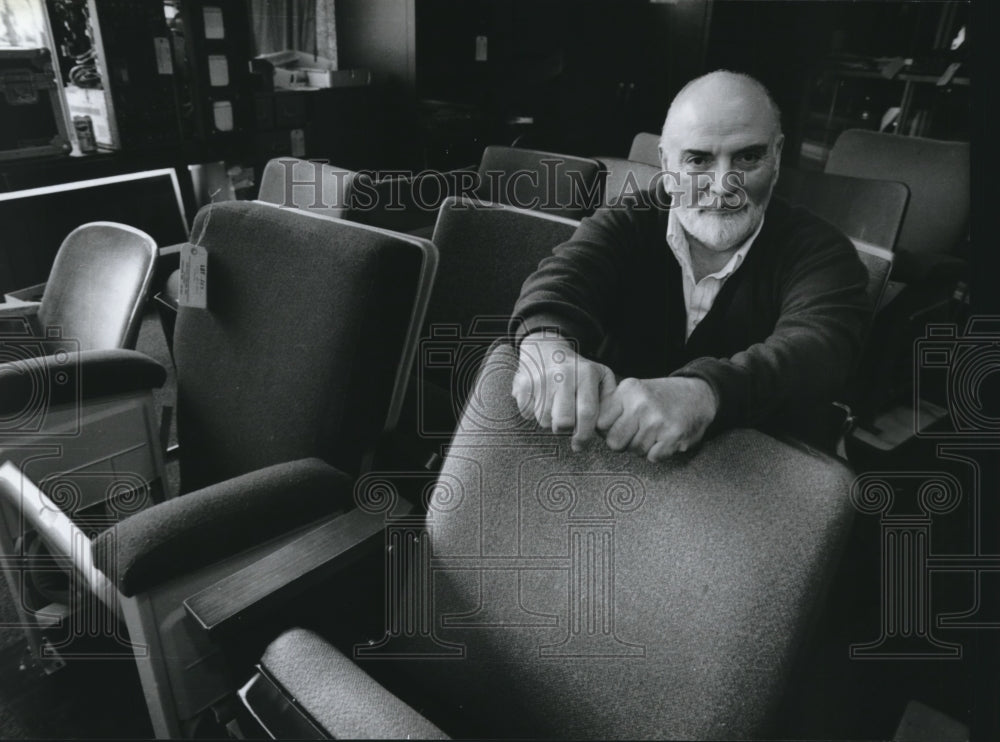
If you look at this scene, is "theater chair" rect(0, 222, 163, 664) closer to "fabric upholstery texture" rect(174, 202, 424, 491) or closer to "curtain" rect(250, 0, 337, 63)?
"fabric upholstery texture" rect(174, 202, 424, 491)

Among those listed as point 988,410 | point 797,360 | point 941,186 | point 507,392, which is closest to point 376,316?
point 507,392

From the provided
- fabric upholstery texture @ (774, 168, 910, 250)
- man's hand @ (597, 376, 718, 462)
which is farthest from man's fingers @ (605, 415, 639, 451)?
fabric upholstery texture @ (774, 168, 910, 250)

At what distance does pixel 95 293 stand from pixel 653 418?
139 centimetres

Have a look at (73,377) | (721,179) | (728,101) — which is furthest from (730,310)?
(73,377)

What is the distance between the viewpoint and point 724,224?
122 cm

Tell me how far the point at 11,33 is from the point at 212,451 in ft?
9.53

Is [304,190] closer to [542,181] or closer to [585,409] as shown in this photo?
[542,181]

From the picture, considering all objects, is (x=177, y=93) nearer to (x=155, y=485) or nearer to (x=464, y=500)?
(x=155, y=485)

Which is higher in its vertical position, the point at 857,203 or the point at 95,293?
the point at 857,203

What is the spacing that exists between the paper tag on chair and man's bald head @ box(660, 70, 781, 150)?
2.94 ft

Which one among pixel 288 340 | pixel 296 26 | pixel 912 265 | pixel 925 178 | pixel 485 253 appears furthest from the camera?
pixel 296 26

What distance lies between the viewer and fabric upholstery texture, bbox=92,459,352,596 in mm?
759

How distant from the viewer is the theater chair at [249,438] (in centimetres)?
80

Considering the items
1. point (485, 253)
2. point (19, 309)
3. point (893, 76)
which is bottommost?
point (19, 309)
